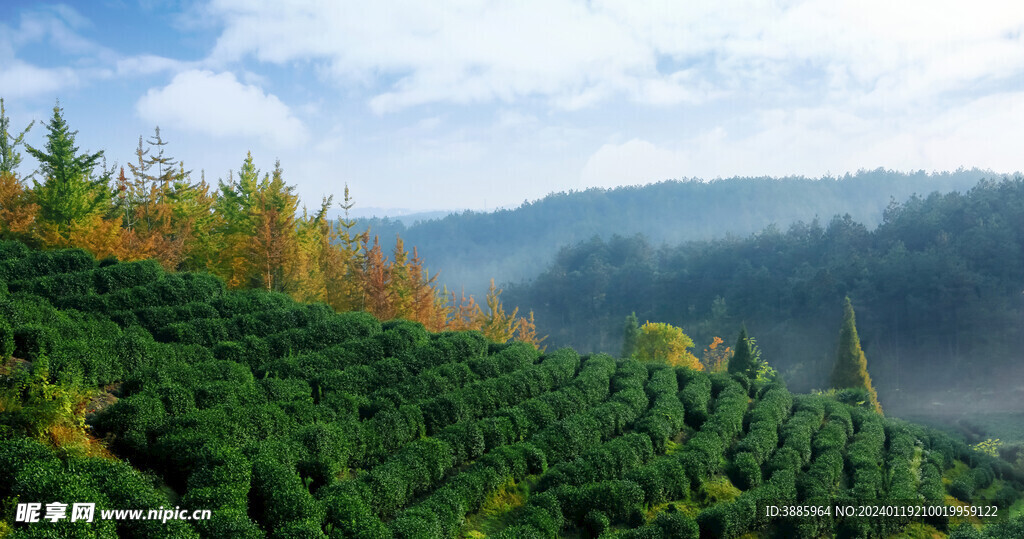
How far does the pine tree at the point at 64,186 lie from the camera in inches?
1071

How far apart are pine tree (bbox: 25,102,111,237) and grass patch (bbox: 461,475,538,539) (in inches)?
846

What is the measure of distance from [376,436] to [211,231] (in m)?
24.3

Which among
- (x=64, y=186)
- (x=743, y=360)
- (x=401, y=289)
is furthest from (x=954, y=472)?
(x=64, y=186)

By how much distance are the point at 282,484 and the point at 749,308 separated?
97730 millimetres

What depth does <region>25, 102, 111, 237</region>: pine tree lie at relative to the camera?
89.2 ft

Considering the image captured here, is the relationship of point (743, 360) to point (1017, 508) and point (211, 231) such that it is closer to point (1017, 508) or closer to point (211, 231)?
point (1017, 508)

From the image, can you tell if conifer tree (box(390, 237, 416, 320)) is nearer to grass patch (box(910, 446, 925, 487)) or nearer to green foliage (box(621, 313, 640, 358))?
green foliage (box(621, 313, 640, 358))

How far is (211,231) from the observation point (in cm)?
3703

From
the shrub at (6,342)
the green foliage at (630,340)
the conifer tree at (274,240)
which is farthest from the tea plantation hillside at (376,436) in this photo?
the green foliage at (630,340)

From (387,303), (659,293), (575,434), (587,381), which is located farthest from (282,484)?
(659,293)

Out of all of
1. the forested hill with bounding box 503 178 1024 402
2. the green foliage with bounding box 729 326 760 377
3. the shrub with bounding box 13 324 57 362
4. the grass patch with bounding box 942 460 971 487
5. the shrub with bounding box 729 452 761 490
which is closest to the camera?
the shrub with bounding box 13 324 57 362

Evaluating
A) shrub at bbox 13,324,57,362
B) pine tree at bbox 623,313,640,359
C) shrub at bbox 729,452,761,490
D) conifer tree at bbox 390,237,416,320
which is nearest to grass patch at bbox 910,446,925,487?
shrub at bbox 729,452,761,490

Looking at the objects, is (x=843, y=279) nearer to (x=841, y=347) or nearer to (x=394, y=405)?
(x=841, y=347)

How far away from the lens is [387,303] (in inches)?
1471
